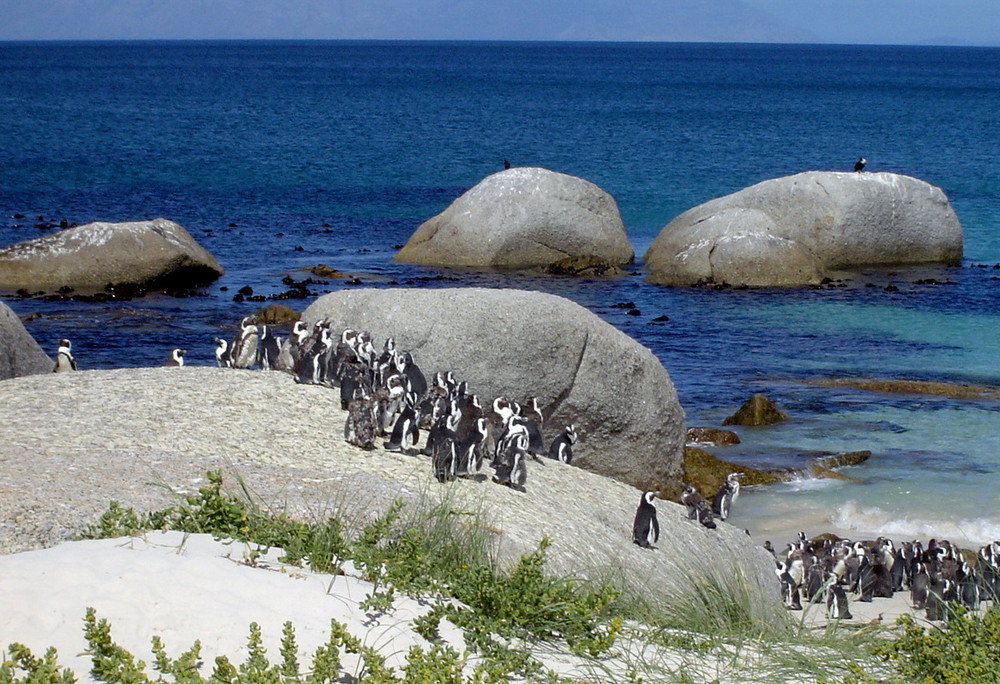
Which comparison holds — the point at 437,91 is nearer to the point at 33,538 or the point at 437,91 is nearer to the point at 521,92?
the point at 521,92

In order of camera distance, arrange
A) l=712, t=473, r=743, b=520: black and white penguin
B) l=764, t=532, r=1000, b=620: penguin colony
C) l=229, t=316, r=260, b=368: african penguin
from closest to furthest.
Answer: l=764, t=532, r=1000, b=620: penguin colony
l=712, t=473, r=743, b=520: black and white penguin
l=229, t=316, r=260, b=368: african penguin

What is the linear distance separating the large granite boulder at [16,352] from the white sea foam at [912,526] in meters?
9.27

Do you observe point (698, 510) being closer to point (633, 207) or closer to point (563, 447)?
point (563, 447)

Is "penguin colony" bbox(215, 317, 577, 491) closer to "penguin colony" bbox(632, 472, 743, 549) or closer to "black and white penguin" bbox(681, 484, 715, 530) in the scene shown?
"penguin colony" bbox(632, 472, 743, 549)

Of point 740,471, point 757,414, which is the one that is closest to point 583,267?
point 757,414

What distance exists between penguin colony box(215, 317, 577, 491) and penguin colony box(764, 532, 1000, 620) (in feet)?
8.07

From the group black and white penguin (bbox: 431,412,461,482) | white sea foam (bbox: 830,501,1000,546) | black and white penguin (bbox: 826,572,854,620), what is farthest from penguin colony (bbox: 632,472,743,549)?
black and white penguin (bbox: 431,412,461,482)

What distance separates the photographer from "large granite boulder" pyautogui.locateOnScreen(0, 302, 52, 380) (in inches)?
542

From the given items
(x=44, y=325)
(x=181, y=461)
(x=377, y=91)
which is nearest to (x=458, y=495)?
(x=181, y=461)

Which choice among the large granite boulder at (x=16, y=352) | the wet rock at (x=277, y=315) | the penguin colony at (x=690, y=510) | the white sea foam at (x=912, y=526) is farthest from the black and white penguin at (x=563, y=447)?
the wet rock at (x=277, y=315)

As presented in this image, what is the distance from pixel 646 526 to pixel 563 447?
247 centimetres

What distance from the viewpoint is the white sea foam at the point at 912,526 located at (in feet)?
43.5

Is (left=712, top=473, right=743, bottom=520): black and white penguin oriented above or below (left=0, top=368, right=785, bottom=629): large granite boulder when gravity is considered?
below

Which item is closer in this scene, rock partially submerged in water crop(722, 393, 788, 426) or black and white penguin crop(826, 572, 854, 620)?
black and white penguin crop(826, 572, 854, 620)
